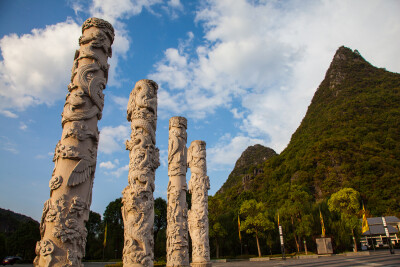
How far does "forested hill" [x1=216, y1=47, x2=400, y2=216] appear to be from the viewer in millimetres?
45062

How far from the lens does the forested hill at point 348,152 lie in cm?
4506

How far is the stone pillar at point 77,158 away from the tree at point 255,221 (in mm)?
23038

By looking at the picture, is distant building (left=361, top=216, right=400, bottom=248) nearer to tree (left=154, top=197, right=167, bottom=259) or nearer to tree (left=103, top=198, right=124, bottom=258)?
tree (left=154, top=197, right=167, bottom=259)

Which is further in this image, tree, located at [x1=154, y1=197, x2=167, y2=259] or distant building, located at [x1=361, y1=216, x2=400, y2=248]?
distant building, located at [x1=361, y1=216, x2=400, y2=248]

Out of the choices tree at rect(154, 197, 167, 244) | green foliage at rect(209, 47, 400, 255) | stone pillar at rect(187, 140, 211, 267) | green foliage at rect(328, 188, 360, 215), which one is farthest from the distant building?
stone pillar at rect(187, 140, 211, 267)

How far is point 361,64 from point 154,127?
106418mm

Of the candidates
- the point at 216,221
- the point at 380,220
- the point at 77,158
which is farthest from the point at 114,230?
the point at 380,220

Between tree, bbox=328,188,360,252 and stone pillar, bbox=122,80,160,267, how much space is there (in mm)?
23169

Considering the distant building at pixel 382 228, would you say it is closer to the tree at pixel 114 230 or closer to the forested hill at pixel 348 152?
the forested hill at pixel 348 152

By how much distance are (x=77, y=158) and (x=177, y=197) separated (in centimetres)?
662

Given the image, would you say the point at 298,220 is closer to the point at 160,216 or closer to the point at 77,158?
the point at 160,216

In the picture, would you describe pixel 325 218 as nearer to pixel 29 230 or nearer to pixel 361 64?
pixel 29 230

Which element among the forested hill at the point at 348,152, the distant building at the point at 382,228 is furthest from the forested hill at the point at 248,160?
the distant building at the point at 382,228

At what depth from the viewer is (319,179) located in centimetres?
5084
